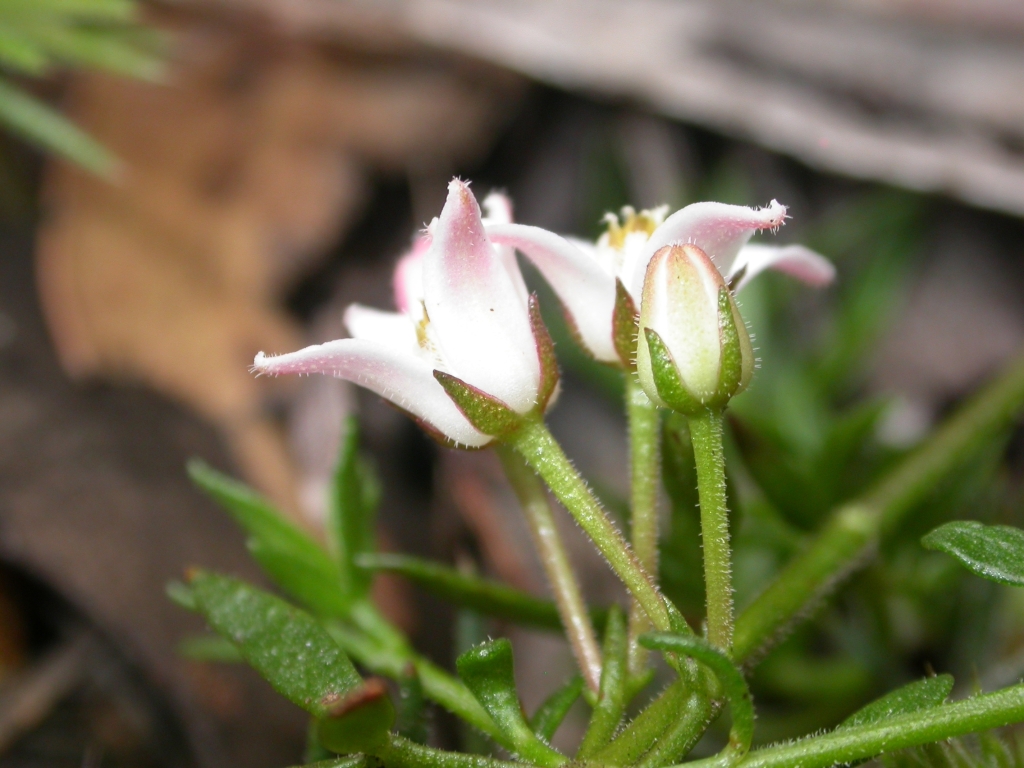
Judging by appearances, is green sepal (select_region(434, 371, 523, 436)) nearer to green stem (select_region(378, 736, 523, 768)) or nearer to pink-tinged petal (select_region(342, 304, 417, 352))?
pink-tinged petal (select_region(342, 304, 417, 352))

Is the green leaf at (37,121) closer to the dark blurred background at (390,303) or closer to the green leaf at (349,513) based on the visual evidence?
the dark blurred background at (390,303)

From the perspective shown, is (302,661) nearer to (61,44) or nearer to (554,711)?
(554,711)

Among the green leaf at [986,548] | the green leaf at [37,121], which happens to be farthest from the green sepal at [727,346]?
the green leaf at [37,121]

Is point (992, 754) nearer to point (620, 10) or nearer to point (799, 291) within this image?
point (799, 291)

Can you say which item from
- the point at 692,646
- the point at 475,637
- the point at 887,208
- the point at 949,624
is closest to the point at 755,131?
the point at 887,208

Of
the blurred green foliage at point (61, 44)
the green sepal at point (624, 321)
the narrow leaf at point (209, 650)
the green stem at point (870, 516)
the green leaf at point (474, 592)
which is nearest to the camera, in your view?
the green sepal at point (624, 321)

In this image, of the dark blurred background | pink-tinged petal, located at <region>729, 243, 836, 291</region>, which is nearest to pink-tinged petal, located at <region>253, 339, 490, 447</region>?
pink-tinged petal, located at <region>729, 243, 836, 291</region>
